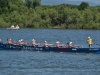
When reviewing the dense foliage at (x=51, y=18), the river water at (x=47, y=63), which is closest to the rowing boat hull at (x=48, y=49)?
the river water at (x=47, y=63)

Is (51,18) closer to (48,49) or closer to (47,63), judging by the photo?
(48,49)

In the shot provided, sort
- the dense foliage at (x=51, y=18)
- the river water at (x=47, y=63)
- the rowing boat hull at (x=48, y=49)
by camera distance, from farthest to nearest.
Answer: the dense foliage at (x=51, y=18) < the rowing boat hull at (x=48, y=49) < the river water at (x=47, y=63)

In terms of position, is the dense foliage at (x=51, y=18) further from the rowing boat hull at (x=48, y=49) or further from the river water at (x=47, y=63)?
the river water at (x=47, y=63)

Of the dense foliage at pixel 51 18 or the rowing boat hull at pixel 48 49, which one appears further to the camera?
the dense foliage at pixel 51 18

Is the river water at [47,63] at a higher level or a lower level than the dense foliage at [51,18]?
lower

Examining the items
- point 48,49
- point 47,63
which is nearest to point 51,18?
point 48,49

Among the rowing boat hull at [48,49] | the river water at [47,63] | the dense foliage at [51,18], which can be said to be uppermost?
the dense foliage at [51,18]

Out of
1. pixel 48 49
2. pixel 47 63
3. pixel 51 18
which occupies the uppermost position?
pixel 51 18

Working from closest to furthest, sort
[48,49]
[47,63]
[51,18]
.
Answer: [47,63]
[48,49]
[51,18]

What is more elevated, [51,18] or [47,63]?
[51,18]

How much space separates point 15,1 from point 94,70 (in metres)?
92.3

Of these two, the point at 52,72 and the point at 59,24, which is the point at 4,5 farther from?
the point at 52,72

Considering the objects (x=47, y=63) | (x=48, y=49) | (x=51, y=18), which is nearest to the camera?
(x=47, y=63)

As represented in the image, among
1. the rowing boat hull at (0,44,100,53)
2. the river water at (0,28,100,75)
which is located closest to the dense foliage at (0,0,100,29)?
the rowing boat hull at (0,44,100,53)
